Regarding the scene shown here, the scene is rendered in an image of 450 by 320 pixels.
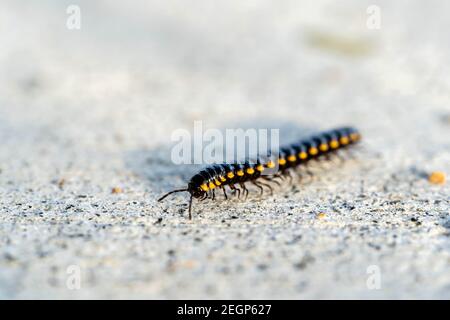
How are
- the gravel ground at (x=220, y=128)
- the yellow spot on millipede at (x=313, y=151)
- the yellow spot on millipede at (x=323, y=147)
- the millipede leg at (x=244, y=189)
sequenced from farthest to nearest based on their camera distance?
1. the yellow spot on millipede at (x=323, y=147)
2. the yellow spot on millipede at (x=313, y=151)
3. the millipede leg at (x=244, y=189)
4. the gravel ground at (x=220, y=128)

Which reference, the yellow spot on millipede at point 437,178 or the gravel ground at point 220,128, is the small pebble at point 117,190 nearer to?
the gravel ground at point 220,128

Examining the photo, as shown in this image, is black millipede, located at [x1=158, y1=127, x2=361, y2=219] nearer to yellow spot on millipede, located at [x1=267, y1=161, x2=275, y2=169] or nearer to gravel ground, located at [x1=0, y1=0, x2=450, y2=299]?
yellow spot on millipede, located at [x1=267, y1=161, x2=275, y2=169]

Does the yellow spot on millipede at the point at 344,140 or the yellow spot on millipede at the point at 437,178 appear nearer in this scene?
the yellow spot on millipede at the point at 437,178

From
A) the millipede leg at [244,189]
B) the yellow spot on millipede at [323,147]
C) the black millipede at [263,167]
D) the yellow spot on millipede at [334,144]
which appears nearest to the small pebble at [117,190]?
the black millipede at [263,167]

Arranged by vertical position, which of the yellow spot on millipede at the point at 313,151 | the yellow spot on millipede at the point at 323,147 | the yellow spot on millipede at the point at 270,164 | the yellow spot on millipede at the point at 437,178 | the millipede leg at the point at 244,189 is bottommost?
the millipede leg at the point at 244,189

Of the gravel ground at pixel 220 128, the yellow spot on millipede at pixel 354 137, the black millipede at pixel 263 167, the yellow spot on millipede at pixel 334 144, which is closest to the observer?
the gravel ground at pixel 220 128

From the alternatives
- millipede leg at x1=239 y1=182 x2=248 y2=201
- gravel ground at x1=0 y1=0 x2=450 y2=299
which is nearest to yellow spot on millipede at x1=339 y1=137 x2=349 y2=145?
gravel ground at x1=0 y1=0 x2=450 y2=299
